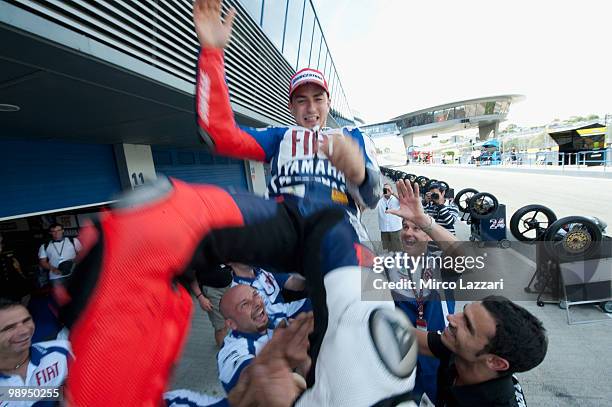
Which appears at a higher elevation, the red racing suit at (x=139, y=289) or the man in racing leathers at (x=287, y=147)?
the man in racing leathers at (x=287, y=147)

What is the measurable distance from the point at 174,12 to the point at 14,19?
10.2 ft

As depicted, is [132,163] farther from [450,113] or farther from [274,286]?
[450,113]

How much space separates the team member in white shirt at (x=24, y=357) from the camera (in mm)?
1954

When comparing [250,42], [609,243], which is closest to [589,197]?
[609,243]

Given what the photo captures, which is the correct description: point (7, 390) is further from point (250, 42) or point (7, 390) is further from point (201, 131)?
point (250, 42)

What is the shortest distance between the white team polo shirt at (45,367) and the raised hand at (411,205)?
8.24 ft

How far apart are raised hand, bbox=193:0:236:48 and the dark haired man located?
2071 mm

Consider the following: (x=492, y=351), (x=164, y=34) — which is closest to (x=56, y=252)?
(x=164, y=34)

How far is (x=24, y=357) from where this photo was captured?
207cm

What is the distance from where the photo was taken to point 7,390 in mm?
1872

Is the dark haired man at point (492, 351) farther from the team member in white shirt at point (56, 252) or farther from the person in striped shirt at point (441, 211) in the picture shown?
the team member in white shirt at point (56, 252)

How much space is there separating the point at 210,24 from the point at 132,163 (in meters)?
5.82

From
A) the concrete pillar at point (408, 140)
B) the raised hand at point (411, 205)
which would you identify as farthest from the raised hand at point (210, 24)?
the concrete pillar at point (408, 140)

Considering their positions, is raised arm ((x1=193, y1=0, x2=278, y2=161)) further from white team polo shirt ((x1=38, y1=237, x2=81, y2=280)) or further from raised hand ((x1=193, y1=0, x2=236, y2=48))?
white team polo shirt ((x1=38, y1=237, x2=81, y2=280))
